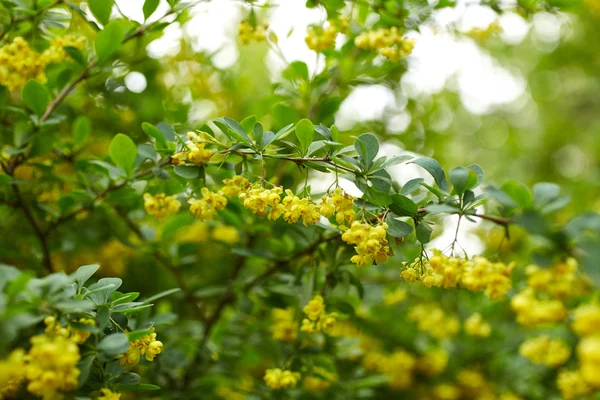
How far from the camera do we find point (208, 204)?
1.21 m

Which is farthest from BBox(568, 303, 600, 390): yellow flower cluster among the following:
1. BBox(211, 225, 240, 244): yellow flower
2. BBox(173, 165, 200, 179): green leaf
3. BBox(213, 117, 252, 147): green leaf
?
BBox(211, 225, 240, 244): yellow flower

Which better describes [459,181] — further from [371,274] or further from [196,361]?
[196,361]

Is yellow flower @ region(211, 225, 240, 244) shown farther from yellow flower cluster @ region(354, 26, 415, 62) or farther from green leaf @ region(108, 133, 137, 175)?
yellow flower cluster @ region(354, 26, 415, 62)

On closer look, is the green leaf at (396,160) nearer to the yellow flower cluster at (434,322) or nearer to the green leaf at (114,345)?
the green leaf at (114,345)

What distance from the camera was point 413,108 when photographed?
7.42 feet

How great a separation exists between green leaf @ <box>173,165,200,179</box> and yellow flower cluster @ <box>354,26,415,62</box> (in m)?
0.65

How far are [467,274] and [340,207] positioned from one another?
0.99 feet

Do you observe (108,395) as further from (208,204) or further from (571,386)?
(571,386)

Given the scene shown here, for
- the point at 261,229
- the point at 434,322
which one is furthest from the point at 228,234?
the point at 434,322

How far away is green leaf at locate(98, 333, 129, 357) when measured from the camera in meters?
0.88

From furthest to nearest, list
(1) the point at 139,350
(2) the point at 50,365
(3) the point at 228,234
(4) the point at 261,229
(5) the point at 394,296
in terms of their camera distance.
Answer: (5) the point at 394,296, (3) the point at 228,234, (4) the point at 261,229, (1) the point at 139,350, (2) the point at 50,365

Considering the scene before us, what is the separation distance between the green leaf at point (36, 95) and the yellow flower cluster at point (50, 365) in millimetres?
740

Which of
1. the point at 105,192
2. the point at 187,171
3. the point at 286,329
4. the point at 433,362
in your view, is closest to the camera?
the point at 187,171

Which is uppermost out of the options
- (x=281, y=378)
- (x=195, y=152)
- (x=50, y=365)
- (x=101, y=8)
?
(x=101, y=8)
